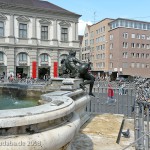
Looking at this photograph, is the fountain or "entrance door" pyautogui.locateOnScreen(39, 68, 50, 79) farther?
"entrance door" pyautogui.locateOnScreen(39, 68, 50, 79)

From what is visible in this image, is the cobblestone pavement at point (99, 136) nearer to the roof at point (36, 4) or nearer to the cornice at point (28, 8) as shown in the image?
the cornice at point (28, 8)

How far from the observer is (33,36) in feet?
133

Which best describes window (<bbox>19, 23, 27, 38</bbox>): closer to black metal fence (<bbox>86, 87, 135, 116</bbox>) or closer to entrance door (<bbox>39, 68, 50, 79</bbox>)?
entrance door (<bbox>39, 68, 50, 79</bbox>)

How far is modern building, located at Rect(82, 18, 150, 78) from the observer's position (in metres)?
62.3

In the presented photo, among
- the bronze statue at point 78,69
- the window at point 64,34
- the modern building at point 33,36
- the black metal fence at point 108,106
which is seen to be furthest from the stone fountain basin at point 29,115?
the window at point 64,34

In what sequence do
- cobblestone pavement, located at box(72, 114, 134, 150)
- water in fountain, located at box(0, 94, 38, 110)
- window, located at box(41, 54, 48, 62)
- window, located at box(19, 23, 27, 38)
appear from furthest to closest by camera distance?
window, located at box(41, 54, 48, 62), window, located at box(19, 23, 27, 38), cobblestone pavement, located at box(72, 114, 134, 150), water in fountain, located at box(0, 94, 38, 110)

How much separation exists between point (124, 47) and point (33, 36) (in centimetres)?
2804

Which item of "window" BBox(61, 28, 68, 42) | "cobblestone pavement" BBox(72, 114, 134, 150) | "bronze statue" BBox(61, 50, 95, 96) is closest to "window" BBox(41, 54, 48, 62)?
"window" BBox(61, 28, 68, 42)

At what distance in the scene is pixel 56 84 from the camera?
25.7 ft

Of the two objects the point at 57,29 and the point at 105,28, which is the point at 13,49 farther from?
the point at 105,28

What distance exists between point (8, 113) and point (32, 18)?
38.8 meters

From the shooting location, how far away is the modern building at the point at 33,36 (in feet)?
125

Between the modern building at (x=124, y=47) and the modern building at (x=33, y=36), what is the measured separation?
2101 centimetres

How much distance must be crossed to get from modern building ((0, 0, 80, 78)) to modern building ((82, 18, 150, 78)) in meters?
21.0
